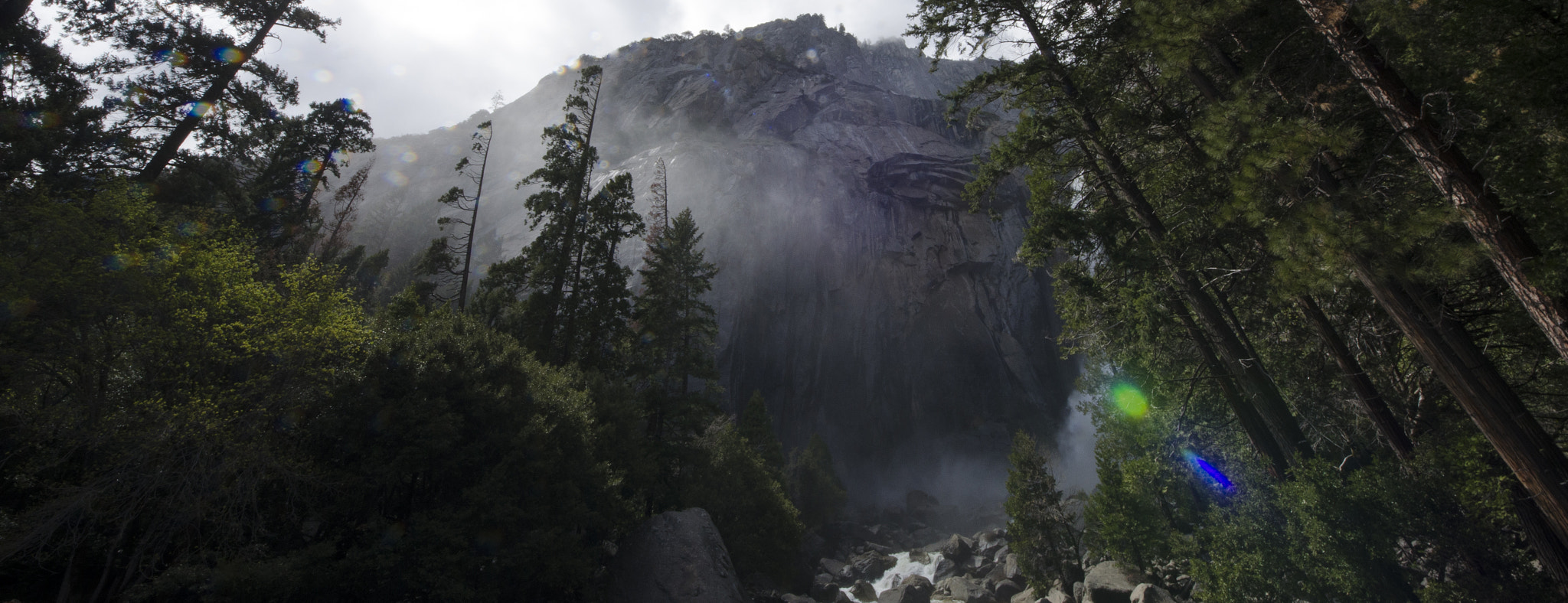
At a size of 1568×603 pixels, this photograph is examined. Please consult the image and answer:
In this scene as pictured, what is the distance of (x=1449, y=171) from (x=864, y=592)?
25.6 metres

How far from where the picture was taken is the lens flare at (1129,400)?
66.8ft

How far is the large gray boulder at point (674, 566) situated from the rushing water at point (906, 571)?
15011mm

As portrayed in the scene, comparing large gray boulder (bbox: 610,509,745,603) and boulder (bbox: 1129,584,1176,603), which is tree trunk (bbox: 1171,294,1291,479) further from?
large gray boulder (bbox: 610,509,745,603)

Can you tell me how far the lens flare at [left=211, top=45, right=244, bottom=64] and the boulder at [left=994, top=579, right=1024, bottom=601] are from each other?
32292 mm

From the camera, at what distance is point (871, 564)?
3219cm

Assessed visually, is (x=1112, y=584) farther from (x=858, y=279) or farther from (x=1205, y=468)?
(x=858, y=279)

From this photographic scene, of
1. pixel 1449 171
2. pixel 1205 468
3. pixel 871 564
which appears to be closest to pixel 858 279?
pixel 871 564

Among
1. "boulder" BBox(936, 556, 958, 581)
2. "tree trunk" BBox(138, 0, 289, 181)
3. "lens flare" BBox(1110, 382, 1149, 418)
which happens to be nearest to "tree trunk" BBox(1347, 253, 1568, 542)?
"lens flare" BBox(1110, 382, 1149, 418)

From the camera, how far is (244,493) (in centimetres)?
862

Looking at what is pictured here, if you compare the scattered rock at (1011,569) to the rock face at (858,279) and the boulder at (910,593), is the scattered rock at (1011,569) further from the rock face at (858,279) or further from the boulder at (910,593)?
the rock face at (858,279)

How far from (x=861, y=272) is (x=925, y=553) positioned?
28.6m

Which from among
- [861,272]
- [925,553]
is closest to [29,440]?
[925,553]

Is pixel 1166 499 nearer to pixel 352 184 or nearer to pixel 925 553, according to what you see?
pixel 925 553

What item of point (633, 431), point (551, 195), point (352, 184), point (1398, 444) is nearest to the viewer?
point (1398, 444)
